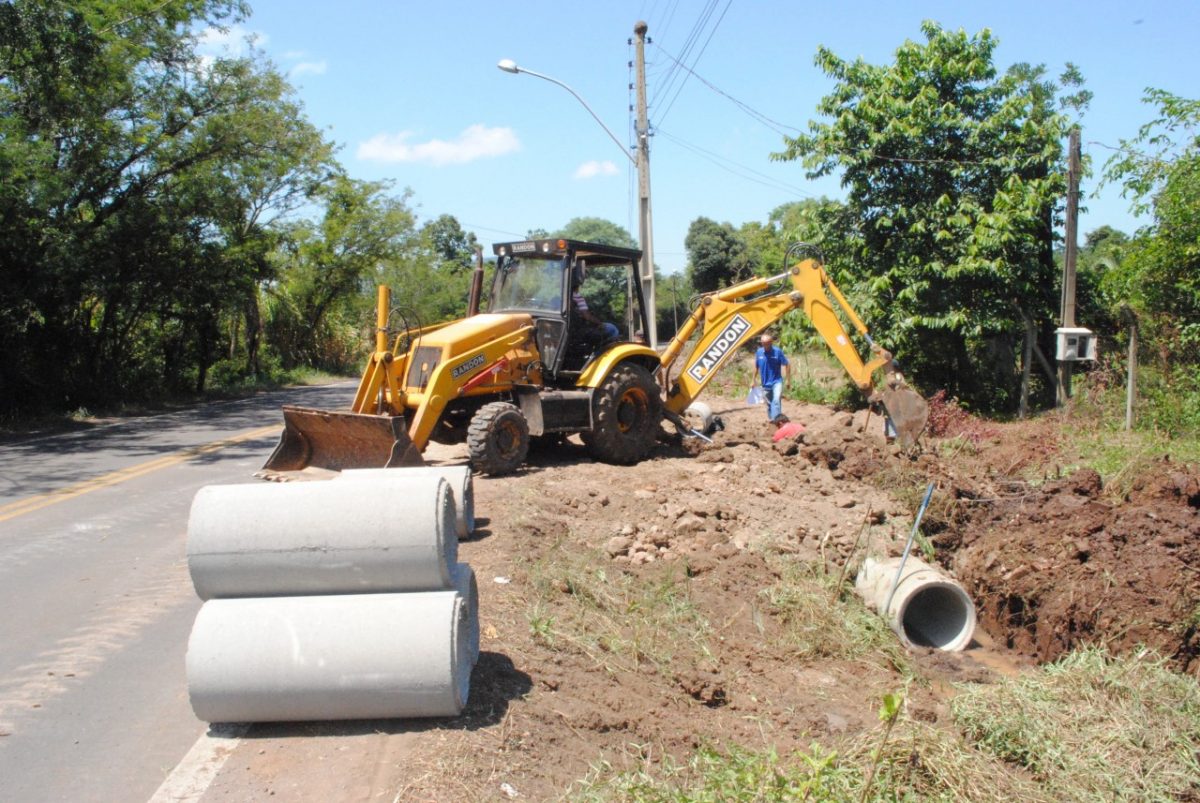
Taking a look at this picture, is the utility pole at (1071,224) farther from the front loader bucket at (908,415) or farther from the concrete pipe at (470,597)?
the concrete pipe at (470,597)

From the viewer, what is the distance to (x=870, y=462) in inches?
449

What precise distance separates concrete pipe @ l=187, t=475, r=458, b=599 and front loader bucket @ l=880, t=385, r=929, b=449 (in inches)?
330

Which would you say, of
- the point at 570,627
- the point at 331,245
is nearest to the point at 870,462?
the point at 570,627

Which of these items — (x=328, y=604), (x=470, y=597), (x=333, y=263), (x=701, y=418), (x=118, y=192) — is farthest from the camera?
(x=333, y=263)

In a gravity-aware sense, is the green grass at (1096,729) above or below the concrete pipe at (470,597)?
below

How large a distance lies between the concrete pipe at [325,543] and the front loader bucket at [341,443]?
4.92 meters

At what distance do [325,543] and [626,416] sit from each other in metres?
7.88

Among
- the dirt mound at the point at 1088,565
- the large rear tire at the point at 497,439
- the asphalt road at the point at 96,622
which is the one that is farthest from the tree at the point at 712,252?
the dirt mound at the point at 1088,565

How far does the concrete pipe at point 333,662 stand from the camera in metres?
4.47

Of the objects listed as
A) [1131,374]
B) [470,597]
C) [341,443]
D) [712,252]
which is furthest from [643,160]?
[712,252]

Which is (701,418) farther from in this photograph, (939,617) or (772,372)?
(939,617)

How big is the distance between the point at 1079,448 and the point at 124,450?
13446 millimetres

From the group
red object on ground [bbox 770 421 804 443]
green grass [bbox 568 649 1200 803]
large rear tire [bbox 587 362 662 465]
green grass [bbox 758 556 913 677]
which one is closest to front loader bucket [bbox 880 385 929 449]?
red object on ground [bbox 770 421 804 443]

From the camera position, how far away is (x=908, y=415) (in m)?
12.1
